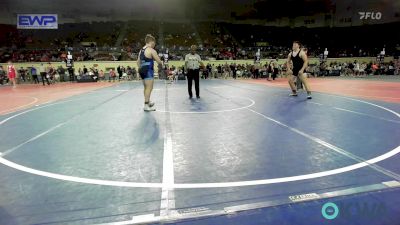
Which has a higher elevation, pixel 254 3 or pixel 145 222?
pixel 254 3

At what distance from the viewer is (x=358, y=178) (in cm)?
297

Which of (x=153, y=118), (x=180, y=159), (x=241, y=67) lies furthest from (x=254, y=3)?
(x=180, y=159)

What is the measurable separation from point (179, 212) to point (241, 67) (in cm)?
2488

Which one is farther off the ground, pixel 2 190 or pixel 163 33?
pixel 163 33

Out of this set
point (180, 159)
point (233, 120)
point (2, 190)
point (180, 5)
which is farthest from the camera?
point (180, 5)

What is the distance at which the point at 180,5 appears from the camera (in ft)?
126

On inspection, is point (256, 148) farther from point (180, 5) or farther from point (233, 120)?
point (180, 5)

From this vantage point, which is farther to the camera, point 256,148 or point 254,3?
point 254,3

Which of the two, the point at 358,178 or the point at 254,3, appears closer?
the point at 358,178

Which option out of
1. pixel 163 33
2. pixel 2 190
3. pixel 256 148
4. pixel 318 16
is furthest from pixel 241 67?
pixel 2 190

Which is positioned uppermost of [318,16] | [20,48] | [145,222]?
[318,16]

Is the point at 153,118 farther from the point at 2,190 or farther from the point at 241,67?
the point at 241,67

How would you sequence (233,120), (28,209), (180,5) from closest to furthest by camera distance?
1. (28,209)
2. (233,120)
3. (180,5)

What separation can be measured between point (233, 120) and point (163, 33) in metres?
30.8
